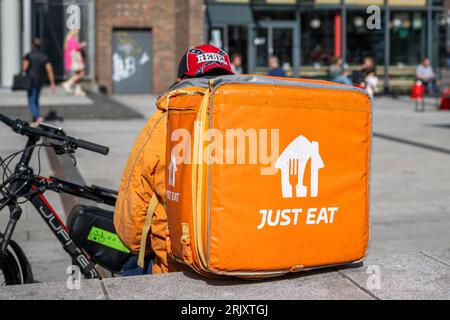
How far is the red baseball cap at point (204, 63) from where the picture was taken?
3.42 metres

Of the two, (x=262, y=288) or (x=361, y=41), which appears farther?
(x=361, y=41)

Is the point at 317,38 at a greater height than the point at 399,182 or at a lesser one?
greater

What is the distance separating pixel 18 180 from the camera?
386cm

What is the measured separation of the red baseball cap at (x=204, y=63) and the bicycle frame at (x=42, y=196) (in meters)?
0.96

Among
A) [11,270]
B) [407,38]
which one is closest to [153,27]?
[407,38]

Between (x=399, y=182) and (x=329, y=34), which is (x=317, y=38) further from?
(x=399, y=182)

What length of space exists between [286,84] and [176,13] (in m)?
26.5

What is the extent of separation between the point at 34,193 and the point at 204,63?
3.88 ft

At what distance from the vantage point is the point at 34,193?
3.91m

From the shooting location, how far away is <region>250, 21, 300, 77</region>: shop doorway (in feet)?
93.7

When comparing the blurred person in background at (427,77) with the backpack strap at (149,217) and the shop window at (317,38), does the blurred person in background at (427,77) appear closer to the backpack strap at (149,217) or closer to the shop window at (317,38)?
the shop window at (317,38)

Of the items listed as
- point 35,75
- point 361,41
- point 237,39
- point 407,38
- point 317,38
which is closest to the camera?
point 35,75
